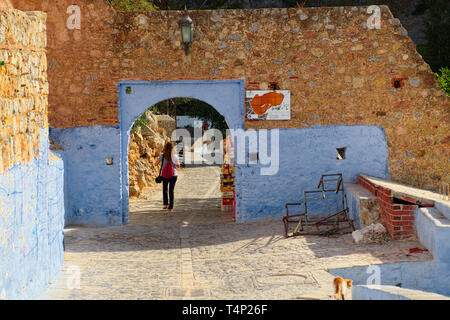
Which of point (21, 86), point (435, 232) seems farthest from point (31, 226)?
point (435, 232)

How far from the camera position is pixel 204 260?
25.6ft

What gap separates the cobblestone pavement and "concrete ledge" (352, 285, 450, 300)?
325mm

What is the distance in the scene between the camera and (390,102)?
10.4 m

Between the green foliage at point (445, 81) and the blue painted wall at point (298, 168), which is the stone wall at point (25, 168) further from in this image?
the green foliage at point (445, 81)

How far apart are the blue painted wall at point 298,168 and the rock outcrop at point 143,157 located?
199 inches

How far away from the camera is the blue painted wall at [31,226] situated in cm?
481

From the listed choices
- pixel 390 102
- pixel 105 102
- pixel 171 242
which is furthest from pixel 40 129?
pixel 390 102

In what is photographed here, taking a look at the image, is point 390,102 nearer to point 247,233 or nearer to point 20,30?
point 247,233

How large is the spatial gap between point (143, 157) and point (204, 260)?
10009 mm

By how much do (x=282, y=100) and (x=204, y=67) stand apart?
1552mm

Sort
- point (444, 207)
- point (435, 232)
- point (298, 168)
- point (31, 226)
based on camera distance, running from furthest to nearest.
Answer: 1. point (298, 168)
2. point (444, 207)
3. point (435, 232)
4. point (31, 226)

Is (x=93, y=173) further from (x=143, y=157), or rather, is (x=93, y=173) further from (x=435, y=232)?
(x=143, y=157)

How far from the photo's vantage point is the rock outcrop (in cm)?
1536

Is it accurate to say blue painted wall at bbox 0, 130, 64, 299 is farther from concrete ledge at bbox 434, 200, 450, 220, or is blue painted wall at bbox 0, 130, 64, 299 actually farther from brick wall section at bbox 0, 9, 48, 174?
concrete ledge at bbox 434, 200, 450, 220
